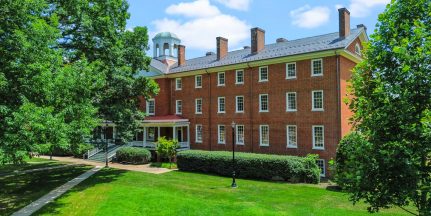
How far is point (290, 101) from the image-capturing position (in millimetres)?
28047

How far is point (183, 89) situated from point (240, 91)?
7.86 metres

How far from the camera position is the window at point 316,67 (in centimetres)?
2633

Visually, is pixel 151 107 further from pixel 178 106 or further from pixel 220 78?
pixel 220 78

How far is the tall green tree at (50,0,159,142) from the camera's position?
68.9ft

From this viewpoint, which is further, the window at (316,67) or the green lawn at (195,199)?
the window at (316,67)

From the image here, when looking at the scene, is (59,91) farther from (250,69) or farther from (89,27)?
(250,69)

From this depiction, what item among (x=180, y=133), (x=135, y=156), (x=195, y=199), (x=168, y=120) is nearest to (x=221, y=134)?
(x=168, y=120)

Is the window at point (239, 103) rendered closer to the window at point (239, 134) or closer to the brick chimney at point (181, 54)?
the window at point (239, 134)

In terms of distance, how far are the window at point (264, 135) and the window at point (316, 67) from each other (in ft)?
20.2

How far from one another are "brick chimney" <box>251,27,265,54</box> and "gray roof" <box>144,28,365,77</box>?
1.61 feet

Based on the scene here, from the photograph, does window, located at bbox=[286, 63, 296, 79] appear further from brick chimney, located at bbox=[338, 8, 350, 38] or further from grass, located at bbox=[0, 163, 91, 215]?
grass, located at bbox=[0, 163, 91, 215]

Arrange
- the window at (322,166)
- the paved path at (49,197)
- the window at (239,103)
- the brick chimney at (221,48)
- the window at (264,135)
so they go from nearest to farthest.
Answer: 1. the paved path at (49,197)
2. the window at (322,166)
3. the window at (264,135)
4. the window at (239,103)
5. the brick chimney at (221,48)

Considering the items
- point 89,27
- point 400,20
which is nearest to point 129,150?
point 89,27

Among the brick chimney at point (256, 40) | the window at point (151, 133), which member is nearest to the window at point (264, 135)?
the brick chimney at point (256, 40)
